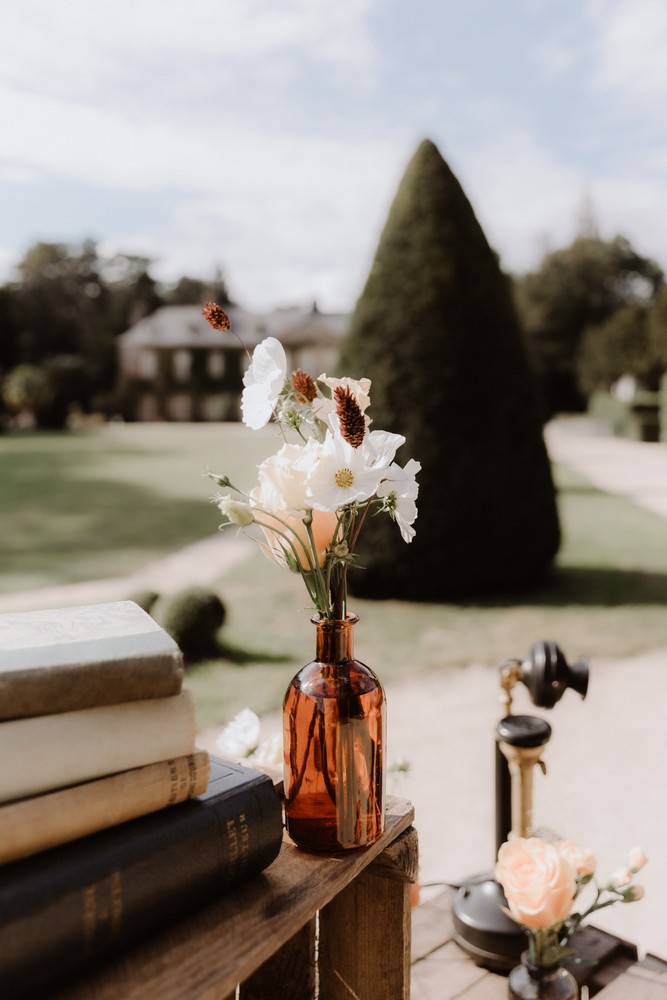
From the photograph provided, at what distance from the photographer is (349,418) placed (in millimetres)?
1095

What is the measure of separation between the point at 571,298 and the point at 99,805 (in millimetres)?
47035

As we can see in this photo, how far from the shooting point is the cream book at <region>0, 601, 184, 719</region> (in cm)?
97

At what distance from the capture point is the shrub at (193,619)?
619 cm

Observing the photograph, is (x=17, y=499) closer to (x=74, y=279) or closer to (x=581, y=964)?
(x=581, y=964)

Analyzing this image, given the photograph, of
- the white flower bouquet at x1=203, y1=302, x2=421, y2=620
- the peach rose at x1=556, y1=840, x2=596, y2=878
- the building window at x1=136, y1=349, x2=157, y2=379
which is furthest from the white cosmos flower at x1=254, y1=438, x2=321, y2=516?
the building window at x1=136, y1=349, x2=157, y2=379

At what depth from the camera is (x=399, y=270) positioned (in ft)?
24.8

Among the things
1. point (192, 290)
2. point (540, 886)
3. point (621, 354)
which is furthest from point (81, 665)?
point (192, 290)

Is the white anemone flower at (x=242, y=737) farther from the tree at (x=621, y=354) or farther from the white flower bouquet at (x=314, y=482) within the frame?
the tree at (x=621, y=354)

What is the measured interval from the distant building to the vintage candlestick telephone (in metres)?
44.8

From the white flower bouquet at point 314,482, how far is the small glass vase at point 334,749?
3.4 inches

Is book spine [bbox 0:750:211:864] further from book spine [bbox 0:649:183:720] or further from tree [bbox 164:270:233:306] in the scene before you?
tree [bbox 164:270:233:306]

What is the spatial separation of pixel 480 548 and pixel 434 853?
4218mm

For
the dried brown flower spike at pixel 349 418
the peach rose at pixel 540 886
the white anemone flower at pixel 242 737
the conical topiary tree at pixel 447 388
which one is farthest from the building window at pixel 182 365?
the dried brown flower spike at pixel 349 418

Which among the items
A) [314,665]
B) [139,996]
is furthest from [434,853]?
[139,996]
